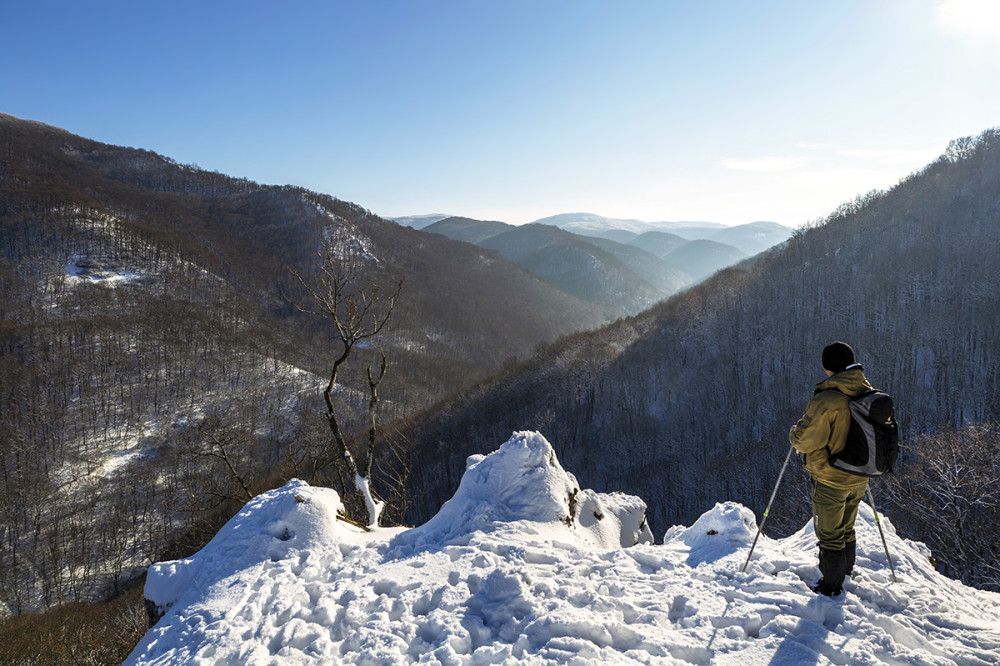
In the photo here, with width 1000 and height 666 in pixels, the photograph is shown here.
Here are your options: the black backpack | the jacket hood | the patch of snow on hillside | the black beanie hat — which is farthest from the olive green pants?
the patch of snow on hillside

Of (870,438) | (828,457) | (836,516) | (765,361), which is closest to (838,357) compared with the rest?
(870,438)

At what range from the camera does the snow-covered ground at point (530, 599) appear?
4898mm

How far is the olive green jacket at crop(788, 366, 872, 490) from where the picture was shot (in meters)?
5.23

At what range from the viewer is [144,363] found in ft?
335

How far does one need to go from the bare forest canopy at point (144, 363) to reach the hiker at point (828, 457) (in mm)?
10563

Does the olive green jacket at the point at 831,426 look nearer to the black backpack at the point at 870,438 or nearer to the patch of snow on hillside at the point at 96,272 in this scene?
the black backpack at the point at 870,438

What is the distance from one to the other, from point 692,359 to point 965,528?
7083cm

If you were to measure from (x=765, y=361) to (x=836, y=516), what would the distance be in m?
98.1

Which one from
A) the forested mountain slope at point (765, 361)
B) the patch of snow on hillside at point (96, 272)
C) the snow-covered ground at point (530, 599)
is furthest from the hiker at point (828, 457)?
the patch of snow on hillside at point (96, 272)

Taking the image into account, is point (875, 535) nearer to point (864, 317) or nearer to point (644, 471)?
point (644, 471)

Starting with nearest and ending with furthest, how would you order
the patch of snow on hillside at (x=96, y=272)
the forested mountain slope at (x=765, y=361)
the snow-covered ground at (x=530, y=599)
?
the snow-covered ground at (x=530, y=599) → the forested mountain slope at (x=765, y=361) → the patch of snow on hillside at (x=96, y=272)

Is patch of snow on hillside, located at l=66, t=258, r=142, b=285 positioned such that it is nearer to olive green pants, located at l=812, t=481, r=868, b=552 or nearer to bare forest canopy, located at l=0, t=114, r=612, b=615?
bare forest canopy, located at l=0, t=114, r=612, b=615

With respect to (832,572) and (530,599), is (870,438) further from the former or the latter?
(530,599)

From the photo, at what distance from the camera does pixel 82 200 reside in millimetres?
144125
